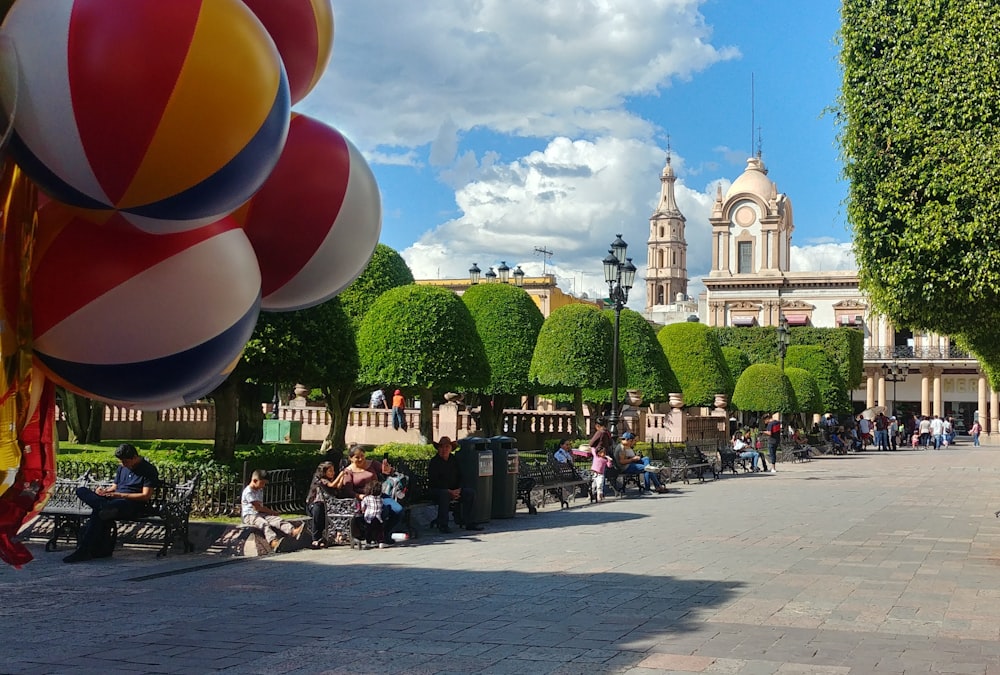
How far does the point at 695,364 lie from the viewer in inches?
1665

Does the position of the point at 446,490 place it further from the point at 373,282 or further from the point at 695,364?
the point at 695,364

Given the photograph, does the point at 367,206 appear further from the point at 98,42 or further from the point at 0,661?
the point at 0,661

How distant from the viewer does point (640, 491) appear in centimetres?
2019

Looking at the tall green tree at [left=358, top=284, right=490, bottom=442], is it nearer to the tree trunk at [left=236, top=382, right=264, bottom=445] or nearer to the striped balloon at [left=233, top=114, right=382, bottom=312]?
the tree trunk at [left=236, top=382, right=264, bottom=445]

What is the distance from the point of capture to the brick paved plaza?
6539 mm

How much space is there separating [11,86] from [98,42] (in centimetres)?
32

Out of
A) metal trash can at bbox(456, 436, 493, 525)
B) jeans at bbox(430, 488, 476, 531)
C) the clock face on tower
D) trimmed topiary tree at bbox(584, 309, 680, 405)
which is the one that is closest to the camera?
jeans at bbox(430, 488, 476, 531)

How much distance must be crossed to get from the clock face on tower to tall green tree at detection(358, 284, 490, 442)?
6690cm

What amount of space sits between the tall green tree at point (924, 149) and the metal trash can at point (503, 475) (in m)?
5.45

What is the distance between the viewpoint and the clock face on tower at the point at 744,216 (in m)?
84.9


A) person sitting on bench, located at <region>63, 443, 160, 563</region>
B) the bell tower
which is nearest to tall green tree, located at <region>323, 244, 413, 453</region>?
person sitting on bench, located at <region>63, 443, 160, 563</region>

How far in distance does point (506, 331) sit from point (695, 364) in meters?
12.4

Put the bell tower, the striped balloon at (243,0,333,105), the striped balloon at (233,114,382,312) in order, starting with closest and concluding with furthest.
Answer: the striped balloon at (243,0,333,105)
the striped balloon at (233,114,382,312)
the bell tower

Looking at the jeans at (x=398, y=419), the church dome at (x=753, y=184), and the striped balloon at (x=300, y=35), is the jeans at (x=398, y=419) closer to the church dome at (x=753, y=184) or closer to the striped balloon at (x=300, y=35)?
the striped balloon at (x=300, y=35)
